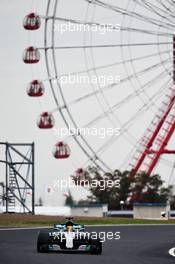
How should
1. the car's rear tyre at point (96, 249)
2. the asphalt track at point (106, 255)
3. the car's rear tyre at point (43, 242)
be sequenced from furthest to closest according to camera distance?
the car's rear tyre at point (43, 242)
the car's rear tyre at point (96, 249)
the asphalt track at point (106, 255)

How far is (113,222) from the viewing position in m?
70.4

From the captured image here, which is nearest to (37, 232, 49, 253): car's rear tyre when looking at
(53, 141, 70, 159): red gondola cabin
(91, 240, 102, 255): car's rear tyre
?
(91, 240, 102, 255): car's rear tyre

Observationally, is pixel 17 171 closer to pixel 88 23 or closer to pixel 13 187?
pixel 13 187

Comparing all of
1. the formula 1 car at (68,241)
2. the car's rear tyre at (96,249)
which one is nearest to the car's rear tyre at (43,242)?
the formula 1 car at (68,241)

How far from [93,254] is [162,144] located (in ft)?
167

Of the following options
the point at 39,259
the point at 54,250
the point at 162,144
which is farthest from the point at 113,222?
the point at 39,259

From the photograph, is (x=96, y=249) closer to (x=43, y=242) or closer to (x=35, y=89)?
(x=43, y=242)

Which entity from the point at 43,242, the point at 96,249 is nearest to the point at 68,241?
the point at 43,242

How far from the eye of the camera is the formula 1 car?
32.2m

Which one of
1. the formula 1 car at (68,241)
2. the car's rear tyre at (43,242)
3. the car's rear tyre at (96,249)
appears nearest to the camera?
the car's rear tyre at (96,249)

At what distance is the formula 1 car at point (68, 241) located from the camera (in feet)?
106

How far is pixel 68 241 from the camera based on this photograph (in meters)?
33.0

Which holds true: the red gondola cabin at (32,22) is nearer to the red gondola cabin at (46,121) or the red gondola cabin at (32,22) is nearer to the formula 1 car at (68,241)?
the red gondola cabin at (46,121)

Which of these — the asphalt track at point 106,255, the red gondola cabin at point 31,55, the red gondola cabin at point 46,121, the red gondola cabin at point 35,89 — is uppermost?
the red gondola cabin at point 31,55
